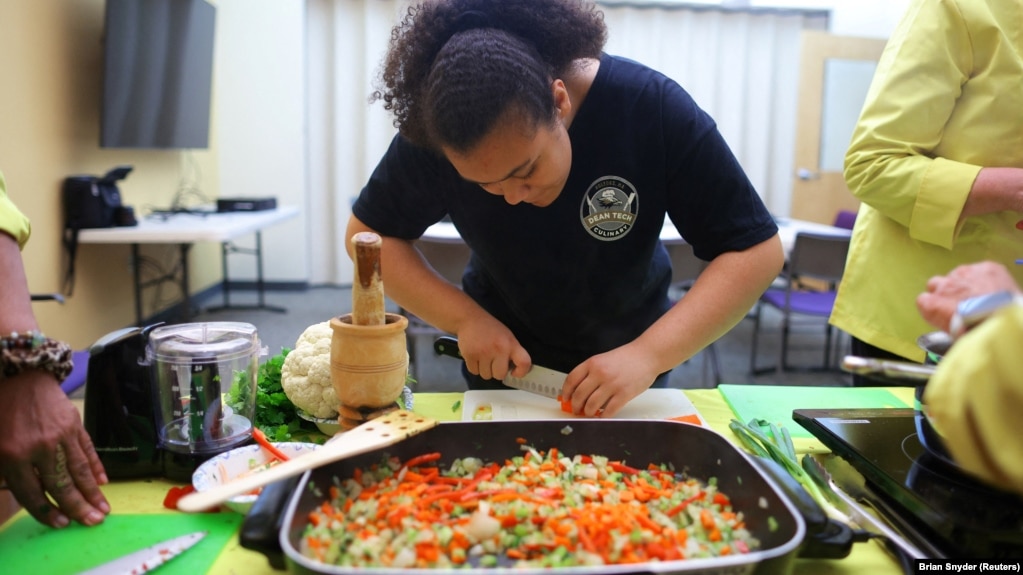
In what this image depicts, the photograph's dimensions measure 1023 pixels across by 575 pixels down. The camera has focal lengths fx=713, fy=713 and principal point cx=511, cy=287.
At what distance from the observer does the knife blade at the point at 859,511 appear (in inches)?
30.6

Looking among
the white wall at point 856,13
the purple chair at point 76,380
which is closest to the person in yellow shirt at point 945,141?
the purple chair at point 76,380

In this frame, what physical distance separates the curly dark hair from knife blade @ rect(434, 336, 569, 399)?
37cm

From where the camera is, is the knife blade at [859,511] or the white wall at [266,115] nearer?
the knife blade at [859,511]

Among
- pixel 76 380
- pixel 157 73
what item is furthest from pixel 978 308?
pixel 157 73

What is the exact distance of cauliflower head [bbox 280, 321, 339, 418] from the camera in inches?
43.3

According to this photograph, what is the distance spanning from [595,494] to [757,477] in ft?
0.60

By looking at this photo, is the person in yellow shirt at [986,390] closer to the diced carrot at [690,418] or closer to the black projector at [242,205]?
the diced carrot at [690,418]

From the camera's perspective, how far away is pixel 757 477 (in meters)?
0.78

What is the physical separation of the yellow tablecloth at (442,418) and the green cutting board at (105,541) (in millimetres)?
24

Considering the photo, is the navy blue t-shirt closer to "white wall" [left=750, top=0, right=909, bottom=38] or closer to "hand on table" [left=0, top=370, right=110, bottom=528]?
"hand on table" [left=0, top=370, right=110, bottom=528]

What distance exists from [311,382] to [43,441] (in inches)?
14.3

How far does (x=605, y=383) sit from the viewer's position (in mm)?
1110

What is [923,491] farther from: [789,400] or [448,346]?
[448,346]

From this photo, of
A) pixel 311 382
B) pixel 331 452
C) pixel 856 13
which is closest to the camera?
pixel 331 452
